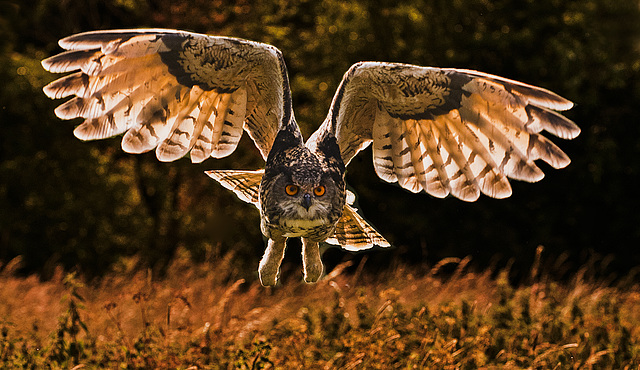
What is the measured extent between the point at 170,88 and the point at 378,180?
6274mm

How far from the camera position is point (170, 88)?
3336mm

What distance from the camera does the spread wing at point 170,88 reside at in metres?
3.01

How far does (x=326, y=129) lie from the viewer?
3.05 meters

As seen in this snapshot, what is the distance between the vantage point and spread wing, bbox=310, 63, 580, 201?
3115 millimetres

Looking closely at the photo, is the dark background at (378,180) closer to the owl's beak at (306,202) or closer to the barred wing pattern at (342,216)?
the barred wing pattern at (342,216)

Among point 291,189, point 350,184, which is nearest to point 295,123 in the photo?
point 291,189

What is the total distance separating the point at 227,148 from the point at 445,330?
2649 mm

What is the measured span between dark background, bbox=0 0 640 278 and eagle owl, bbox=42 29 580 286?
5.27 m

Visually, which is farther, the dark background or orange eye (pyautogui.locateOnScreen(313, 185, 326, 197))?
the dark background

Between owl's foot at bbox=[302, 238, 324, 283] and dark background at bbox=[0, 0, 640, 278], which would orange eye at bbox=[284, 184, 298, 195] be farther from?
dark background at bbox=[0, 0, 640, 278]

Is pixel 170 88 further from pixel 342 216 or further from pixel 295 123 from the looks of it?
pixel 342 216

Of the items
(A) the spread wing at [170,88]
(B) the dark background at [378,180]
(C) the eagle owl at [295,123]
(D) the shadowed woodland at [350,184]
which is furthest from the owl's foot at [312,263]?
(B) the dark background at [378,180]

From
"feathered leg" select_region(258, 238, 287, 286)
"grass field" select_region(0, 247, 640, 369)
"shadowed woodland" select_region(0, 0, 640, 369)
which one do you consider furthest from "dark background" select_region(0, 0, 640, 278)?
"feathered leg" select_region(258, 238, 287, 286)

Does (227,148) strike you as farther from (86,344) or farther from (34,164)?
(34,164)
